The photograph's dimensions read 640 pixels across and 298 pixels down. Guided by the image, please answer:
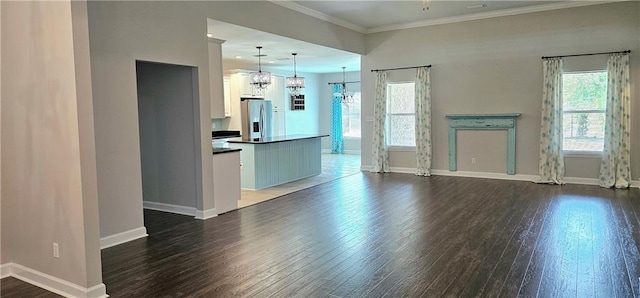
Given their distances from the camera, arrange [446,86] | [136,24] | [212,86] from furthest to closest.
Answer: [446,86]
[212,86]
[136,24]

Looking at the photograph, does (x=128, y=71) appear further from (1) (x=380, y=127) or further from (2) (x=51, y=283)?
(1) (x=380, y=127)

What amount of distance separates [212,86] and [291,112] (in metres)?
6.52

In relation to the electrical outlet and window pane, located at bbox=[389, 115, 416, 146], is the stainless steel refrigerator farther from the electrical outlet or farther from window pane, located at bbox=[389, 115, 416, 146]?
the electrical outlet

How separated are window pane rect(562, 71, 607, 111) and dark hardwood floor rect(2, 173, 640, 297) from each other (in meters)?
1.58

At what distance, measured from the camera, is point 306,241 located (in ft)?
14.5

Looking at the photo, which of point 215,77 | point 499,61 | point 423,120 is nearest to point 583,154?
point 499,61

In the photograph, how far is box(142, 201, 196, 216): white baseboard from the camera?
5.58m

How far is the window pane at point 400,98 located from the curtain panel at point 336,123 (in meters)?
4.31

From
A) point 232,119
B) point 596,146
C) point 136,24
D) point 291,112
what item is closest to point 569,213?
point 596,146

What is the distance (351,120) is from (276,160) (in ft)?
20.2

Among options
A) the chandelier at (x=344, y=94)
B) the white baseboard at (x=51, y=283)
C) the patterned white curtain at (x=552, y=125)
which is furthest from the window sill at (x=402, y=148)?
the white baseboard at (x=51, y=283)

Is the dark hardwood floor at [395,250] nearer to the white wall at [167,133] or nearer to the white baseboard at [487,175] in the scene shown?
the white wall at [167,133]

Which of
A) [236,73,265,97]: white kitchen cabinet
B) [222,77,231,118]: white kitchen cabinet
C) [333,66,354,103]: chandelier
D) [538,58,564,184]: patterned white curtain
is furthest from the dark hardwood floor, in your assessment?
[333,66,354,103]: chandelier

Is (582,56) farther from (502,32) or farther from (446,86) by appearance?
(446,86)
